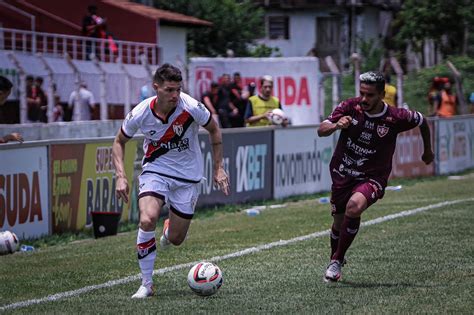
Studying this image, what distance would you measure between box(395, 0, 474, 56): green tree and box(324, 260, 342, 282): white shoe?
32643 millimetres

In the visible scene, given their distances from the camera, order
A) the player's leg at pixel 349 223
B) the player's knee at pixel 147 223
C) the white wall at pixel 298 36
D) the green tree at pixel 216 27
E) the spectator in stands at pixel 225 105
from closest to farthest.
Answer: the player's knee at pixel 147 223 → the player's leg at pixel 349 223 → the spectator in stands at pixel 225 105 → the green tree at pixel 216 27 → the white wall at pixel 298 36

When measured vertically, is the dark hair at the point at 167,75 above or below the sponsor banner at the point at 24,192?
above

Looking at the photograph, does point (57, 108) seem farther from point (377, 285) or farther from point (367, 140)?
point (377, 285)

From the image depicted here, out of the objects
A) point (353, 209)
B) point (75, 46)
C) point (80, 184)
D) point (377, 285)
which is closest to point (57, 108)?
point (75, 46)

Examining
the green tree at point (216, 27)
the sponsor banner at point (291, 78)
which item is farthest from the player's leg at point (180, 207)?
the green tree at point (216, 27)

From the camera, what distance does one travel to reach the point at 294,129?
20.6m

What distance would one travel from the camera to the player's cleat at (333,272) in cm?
972

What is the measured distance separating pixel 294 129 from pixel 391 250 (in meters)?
8.92

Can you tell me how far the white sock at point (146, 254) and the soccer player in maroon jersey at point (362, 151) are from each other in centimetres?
157

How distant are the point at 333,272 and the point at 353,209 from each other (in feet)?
1.84

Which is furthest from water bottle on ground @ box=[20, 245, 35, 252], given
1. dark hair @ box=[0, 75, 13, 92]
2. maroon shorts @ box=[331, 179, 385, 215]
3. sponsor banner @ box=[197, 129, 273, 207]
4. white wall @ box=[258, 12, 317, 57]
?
white wall @ box=[258, 12, 317, 57]

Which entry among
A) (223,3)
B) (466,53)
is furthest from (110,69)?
(466,53)

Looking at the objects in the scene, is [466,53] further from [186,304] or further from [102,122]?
[186,304]

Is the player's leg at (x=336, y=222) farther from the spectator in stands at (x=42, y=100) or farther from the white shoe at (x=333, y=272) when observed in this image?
the spectator in stands at (x=42, y=100)
